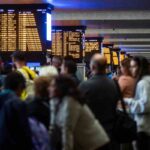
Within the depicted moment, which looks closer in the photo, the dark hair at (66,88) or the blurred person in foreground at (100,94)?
the dark hair at (66,88)

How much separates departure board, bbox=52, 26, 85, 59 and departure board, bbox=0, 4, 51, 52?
15.1ft

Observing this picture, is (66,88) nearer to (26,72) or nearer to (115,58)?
(26,72)

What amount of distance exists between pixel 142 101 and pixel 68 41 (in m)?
12.0

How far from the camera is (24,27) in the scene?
13.9 m

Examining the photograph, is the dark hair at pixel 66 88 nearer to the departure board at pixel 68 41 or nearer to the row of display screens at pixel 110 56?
the departure board at pixel 68 41

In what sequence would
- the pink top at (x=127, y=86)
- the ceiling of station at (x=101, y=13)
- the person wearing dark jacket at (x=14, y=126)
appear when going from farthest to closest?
1. the ceiling of station at (x=101, y=13)
2. the pink top at (x=127, y=86)
3. the person wearing dark jacket at (x=14, y=126)

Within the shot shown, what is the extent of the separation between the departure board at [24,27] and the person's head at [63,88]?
8336 millimetres

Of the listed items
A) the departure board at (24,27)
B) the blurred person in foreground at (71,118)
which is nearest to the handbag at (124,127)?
the blurred person in foreground at (71,118)

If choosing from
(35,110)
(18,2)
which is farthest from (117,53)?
(35,110)

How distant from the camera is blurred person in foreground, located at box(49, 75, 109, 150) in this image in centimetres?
513

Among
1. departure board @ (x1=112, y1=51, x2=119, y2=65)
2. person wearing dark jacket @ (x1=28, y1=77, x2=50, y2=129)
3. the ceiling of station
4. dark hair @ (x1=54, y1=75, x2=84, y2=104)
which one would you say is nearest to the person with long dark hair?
person wearing dark jacket @ (x1=28, y1=77, x2=50, y2=129)

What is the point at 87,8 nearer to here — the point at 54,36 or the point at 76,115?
the point at 54,36

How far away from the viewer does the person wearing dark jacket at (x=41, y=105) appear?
5.57 meters

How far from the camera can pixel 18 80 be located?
219 inches
